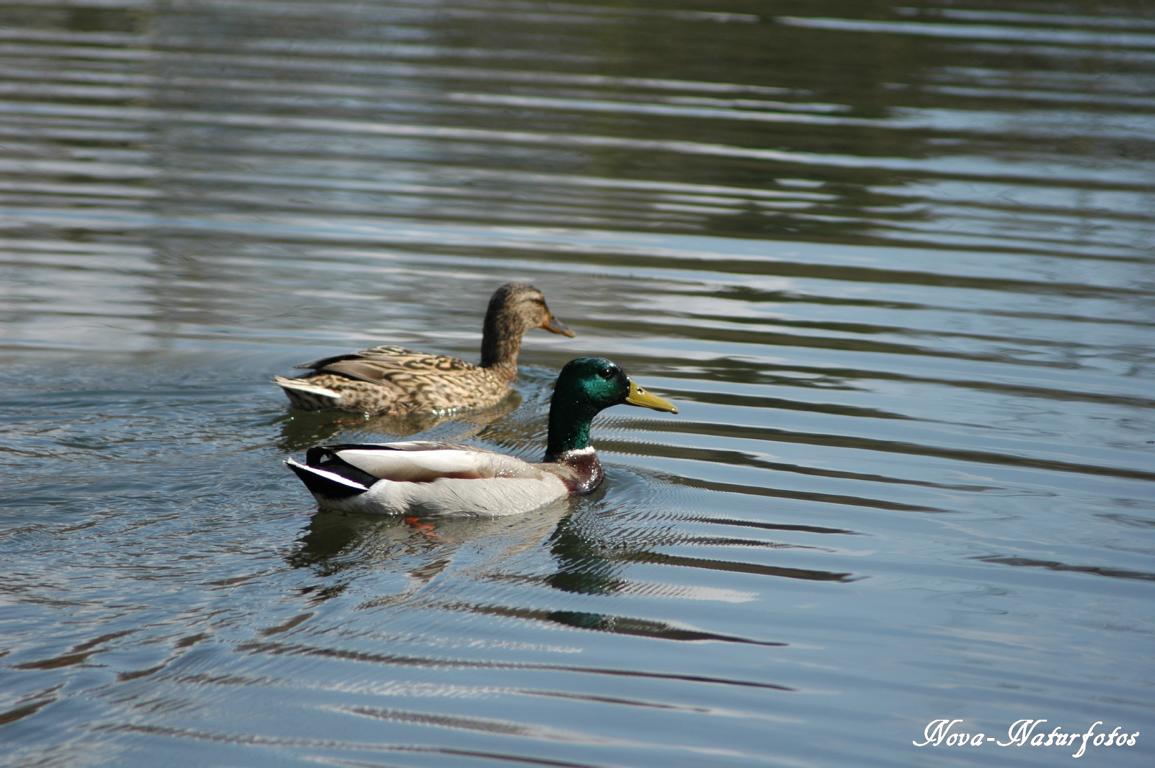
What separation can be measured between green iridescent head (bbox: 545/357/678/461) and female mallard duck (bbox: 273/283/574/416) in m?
1.29

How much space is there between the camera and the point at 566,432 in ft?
30.8

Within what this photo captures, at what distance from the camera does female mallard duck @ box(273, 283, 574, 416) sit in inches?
401

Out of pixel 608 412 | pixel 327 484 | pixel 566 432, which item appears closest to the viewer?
pixel 327 484

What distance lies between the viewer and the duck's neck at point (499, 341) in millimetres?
11383

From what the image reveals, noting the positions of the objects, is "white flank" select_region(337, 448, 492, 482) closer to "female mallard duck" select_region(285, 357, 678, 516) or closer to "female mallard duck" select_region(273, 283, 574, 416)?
"female mallard duck" select_region(285, 357, 678, 516)

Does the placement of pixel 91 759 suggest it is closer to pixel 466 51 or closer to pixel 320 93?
pixel 320 93

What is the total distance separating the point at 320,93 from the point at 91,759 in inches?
572

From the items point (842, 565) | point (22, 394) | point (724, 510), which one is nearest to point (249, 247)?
point (22, 394)

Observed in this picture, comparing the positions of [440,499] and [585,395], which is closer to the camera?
[440,499]
